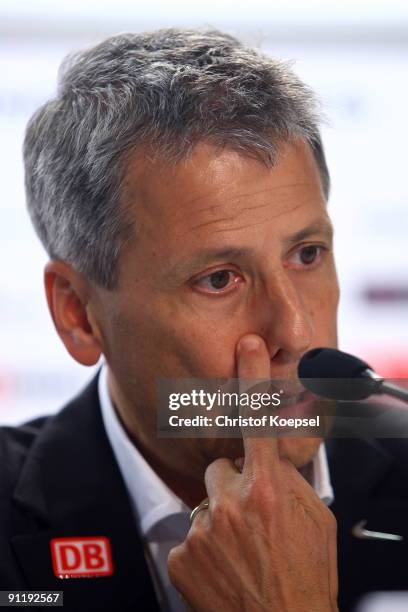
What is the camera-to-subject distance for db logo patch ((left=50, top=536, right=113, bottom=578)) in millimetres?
1243

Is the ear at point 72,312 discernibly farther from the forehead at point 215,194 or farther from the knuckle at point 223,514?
the knuckle at point 223,514

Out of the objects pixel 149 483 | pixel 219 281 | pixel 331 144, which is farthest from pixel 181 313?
pixel 331 144

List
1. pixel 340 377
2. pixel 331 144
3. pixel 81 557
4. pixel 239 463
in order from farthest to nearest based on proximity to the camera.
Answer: pixel 331 144 → pixel 81 557 → pixel 239 463 → pixel 340 377

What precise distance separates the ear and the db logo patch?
0.85 feet

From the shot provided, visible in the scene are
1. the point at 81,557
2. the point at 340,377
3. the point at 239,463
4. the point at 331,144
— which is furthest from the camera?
the point at 331,144

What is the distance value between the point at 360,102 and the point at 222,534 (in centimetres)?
128

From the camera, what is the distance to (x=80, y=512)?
1.30m

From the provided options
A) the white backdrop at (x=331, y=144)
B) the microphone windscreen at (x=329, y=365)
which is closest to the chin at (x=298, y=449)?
the microphone windscreen at (x=329, y=365)

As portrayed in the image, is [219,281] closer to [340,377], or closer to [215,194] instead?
[215,194]

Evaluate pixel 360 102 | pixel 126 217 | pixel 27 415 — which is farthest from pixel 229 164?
pixel 27 415

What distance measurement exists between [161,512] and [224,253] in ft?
1.35

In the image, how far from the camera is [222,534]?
1.08 metres

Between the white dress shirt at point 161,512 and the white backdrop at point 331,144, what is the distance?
83cm

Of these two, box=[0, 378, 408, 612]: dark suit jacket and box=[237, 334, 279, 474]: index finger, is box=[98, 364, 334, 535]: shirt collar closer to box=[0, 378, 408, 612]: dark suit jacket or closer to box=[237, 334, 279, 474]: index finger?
box=[0, 378, 408, 612]: dark suit jacket
